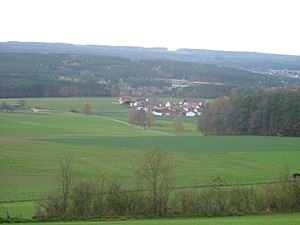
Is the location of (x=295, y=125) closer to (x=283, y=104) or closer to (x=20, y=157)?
(x=283, y=104)

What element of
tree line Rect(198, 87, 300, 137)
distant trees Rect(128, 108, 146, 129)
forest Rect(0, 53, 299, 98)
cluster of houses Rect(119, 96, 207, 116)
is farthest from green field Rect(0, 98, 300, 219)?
forest Rect(0, 53, 299, 98)

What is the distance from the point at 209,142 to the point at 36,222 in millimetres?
32021

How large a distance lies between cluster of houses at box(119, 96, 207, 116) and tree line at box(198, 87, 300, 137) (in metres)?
19.0

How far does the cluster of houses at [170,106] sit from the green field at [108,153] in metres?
20.8

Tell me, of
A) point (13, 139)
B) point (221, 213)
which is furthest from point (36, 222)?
point (13, 139)

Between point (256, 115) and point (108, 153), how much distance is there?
87.7ft

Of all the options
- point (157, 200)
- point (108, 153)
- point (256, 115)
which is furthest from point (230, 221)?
point (256, 115)

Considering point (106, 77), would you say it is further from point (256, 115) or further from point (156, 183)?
point (156, 183)

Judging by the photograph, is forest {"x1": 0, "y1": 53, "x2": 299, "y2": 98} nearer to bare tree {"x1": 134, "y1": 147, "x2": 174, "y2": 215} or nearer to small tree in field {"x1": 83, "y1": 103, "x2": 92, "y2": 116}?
small tree in field {"x1": 83, "y1": 103, "x2": 92, "y2": 116}

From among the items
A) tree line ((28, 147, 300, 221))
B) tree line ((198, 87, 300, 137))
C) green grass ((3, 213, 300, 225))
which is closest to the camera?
green grass ((3, 213, 300, 225))

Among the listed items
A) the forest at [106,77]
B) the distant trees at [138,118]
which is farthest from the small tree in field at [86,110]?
the forest at [106,77]

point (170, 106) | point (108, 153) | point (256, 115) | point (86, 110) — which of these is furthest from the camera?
point (170, 106)

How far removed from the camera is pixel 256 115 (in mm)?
68688

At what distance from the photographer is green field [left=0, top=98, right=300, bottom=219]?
120 ft
